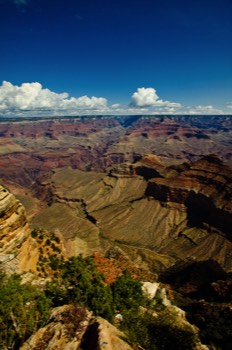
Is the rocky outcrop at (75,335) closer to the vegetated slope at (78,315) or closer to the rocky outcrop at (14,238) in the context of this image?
the vegetated slope at (78,315)

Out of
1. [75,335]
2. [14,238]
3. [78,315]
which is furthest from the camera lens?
[14,238]

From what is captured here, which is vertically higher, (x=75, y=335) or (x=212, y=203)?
(x=75, y=335)

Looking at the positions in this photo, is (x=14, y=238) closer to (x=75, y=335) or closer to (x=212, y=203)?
(x=75, y=335)

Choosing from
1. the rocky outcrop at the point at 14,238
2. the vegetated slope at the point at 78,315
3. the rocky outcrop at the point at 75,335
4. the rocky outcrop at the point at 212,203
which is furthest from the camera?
the rocky outcrop at the point at 212,203

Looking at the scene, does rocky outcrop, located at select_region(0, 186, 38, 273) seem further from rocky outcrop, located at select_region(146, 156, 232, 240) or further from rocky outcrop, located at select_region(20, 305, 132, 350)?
rocky outcrop, located at select_region(146, 156, 232, 240)

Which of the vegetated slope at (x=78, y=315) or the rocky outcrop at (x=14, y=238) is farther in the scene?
the rocky outcrop at (x=14, y=238)

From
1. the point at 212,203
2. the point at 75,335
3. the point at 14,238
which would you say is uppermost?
the point at 75,335

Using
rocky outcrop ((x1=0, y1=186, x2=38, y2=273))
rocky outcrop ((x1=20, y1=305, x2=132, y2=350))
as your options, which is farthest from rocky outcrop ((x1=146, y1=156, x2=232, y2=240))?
rocky outcrop ((x1=20, y1=305, x2=132, y2=350))

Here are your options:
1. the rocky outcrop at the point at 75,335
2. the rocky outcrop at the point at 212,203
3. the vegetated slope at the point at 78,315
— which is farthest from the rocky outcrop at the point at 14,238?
the rocky outcrop at the point at 212,203

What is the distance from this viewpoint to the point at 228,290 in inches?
2291

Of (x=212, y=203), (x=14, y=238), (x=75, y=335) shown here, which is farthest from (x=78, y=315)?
(x=212, y=203)

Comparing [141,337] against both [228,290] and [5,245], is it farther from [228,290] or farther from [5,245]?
[228,290]

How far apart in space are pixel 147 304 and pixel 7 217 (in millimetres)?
27285

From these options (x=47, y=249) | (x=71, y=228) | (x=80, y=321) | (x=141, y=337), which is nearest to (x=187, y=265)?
(x=47, y=249)
